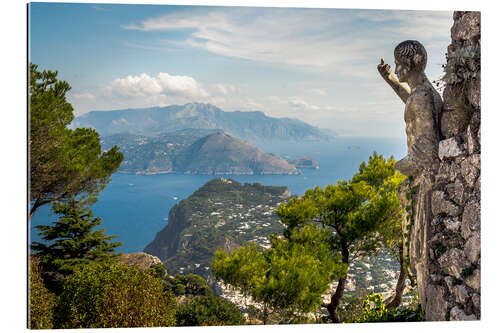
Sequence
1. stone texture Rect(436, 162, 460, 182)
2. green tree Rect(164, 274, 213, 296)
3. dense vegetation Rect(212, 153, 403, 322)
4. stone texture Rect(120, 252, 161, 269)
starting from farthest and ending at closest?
1. stone texture Rect(120, 252, 161, 269)
2. green tree Rect(164, 274, 213, 296)
3. dense vegetation Rect(212, 153, 403, 322)
4. stone texture Rect(436, 162, 460, 182)

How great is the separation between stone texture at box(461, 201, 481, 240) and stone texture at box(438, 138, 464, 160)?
20.3 inches

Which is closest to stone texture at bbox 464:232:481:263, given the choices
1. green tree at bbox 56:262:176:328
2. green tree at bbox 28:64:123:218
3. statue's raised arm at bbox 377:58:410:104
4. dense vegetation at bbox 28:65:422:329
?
dense vegetation at bbox 28:65:422:329

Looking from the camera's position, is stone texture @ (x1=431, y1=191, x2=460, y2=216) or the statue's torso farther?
the statue's torso

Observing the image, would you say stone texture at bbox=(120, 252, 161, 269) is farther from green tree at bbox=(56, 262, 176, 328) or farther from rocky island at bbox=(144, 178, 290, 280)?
rocky island at bbox=(144, 178, 290, 280)

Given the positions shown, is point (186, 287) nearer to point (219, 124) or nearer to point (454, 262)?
point (454, 262)

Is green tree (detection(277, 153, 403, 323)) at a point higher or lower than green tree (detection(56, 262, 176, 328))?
higher

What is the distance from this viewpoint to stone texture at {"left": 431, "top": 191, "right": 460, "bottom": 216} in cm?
354

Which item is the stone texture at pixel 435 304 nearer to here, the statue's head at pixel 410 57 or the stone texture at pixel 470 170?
the stone texture at pixel 470 170

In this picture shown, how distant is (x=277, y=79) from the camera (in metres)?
6.29

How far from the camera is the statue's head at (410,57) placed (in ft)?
12.3

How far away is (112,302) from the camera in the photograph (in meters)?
3.36

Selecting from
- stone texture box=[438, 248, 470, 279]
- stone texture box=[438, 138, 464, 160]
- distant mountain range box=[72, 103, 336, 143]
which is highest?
distant mountain range box=[72, 103, 336, 143]
